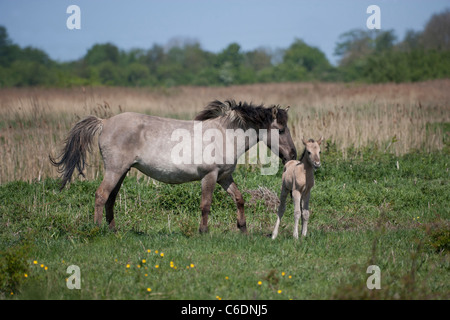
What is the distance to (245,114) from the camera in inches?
309

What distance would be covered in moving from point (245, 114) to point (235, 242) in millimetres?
2258

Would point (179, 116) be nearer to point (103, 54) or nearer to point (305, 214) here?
point (305, 214)

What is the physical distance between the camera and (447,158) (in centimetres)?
1255

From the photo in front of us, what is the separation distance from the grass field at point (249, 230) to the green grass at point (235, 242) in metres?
0.02

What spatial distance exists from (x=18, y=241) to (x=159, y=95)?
23.3 metres

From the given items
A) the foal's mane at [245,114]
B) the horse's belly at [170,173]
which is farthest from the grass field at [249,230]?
the foal's mane at [245,114]

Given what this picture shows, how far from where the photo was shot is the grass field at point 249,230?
5152 mm

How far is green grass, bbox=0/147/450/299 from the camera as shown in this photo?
5.10m

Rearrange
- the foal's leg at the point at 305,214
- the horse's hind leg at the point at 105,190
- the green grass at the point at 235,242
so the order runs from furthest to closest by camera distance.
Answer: the horse's hind leg at the point at 105,190 < the foal's leg at the point at 305,214 < the green grass at the point at 235,242

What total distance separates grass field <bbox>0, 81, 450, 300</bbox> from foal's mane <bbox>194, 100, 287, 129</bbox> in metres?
1.83

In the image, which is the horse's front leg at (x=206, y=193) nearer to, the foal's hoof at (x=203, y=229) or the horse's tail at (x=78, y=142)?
the foal's hoof at (x=203, y=229)

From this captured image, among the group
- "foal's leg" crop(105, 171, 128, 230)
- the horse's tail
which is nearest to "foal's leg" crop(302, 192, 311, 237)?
"foal's leg" crop(105, 171, 128, 230)

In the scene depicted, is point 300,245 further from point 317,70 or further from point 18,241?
point 317,70

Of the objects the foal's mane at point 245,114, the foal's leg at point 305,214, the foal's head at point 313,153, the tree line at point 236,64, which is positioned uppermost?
the tree line at point 236,64
